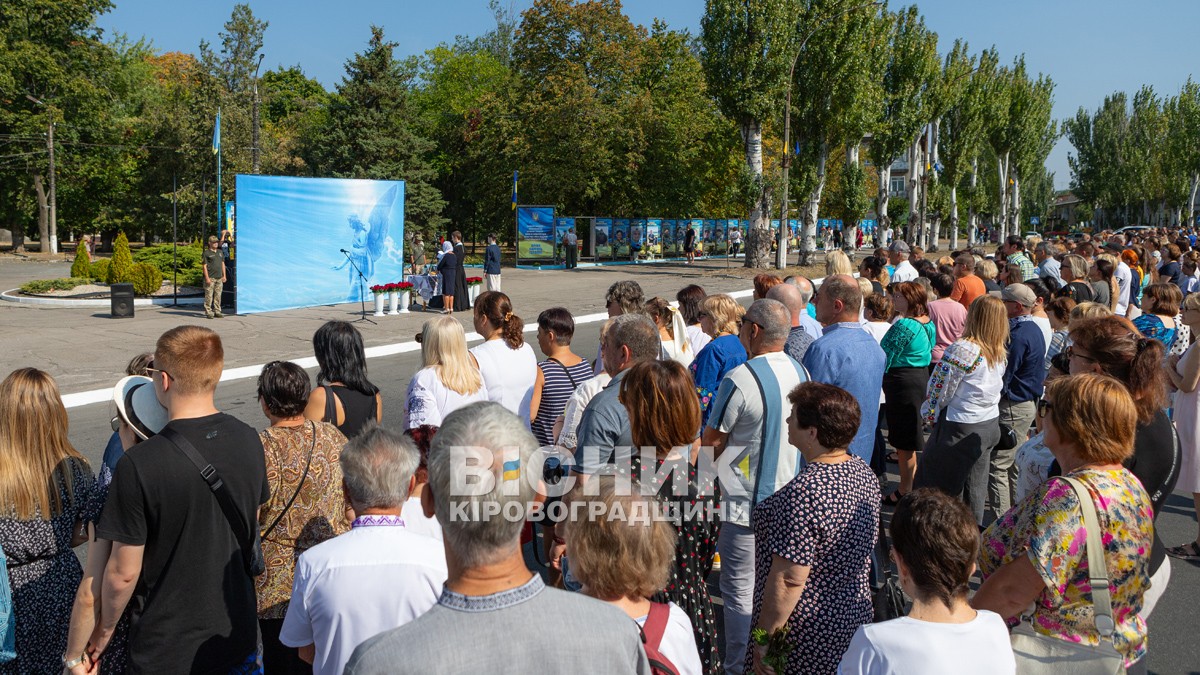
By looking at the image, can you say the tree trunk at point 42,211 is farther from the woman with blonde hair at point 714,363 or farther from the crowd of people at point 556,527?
the woman with blonde hair at point 714,363

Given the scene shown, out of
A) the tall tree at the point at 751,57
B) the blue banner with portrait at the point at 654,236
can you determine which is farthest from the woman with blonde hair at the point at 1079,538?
the blue banner with portrait at the point at 654,236

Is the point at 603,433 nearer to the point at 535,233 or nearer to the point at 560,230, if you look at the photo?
the point at 535,233

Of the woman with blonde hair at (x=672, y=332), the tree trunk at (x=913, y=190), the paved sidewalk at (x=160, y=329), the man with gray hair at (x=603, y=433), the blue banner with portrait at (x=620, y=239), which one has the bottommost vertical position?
the paved sidewalk at (x=160, y=329)

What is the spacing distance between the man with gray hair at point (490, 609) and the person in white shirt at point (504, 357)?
326cm

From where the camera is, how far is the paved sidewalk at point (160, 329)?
1349 centimetres

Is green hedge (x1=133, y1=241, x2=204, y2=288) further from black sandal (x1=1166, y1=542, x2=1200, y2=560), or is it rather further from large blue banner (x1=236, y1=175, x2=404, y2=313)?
black sandal (x1=1166, y1=542, x2=1200, y2=560)

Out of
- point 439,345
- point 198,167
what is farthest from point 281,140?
point 439,345

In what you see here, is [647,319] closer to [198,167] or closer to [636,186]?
[636,186]

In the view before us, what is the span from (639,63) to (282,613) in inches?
1715

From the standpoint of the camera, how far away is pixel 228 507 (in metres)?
2.99

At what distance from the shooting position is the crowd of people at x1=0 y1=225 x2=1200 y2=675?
206cm

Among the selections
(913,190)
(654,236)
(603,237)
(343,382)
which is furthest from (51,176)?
(343,382)

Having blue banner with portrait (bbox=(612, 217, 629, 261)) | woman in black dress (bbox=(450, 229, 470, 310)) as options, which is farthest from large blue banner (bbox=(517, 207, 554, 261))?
woman in black dress (bbox=(450, 229, 470, 310))

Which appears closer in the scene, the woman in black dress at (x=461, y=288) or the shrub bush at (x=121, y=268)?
the woman in black dress at (x=461, y=288)
